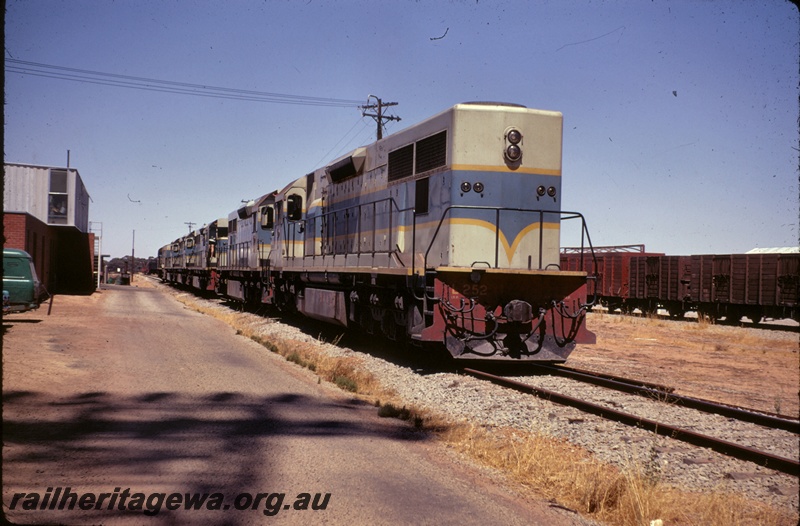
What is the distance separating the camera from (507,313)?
9.57 meters

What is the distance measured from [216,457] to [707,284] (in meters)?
24.1

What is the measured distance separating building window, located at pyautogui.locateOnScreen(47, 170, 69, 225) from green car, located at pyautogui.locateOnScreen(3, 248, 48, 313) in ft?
61.4

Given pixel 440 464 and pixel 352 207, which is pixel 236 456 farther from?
pixel 352 207

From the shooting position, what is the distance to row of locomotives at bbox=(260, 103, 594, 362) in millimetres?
9672

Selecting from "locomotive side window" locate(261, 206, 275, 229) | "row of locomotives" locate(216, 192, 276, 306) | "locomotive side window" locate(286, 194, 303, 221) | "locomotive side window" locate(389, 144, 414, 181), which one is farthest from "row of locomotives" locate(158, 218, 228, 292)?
"locomotive side window" locate(389, 144, 414, 181)

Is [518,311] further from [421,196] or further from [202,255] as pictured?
[202,255]

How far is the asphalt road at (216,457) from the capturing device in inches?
157

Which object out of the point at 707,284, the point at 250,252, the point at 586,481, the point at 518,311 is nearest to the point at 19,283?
the point at 250,252

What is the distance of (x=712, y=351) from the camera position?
15.5 m

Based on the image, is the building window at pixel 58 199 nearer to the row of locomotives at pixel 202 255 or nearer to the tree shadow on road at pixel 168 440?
the row of locomotives at pixel 202 255

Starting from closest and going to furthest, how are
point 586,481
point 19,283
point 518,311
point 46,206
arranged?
point 586,481 → point 518,311 → point 19,283 → point 46,206

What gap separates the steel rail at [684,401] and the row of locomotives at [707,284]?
13.9 metres

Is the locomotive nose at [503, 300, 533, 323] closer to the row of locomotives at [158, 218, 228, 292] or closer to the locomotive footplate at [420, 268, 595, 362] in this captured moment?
the locomotive footplate at [420, 268, 595, 362]

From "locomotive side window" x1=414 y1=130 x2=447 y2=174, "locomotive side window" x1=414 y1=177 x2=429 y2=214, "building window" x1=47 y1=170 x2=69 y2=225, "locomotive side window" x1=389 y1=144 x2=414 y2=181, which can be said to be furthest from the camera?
"building window" x1=47 y1=170 x2=69 y2=225
